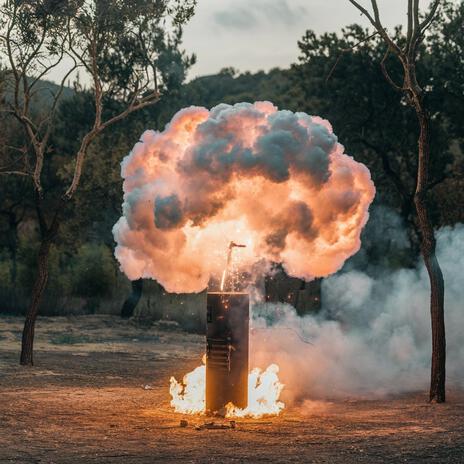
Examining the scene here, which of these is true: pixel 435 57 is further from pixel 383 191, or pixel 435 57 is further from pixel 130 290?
pixel 130 290

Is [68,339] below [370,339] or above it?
below

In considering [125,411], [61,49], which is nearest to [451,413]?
[125,411]

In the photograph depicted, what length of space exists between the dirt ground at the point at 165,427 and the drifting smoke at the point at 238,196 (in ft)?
9.77

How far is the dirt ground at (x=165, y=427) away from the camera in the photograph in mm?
13742

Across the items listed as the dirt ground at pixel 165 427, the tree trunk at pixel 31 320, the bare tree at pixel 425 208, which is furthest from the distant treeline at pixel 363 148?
the bare tree at pixel 425 208

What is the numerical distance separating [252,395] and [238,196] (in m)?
3.82

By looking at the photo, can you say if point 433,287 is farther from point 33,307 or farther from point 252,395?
point 33,307

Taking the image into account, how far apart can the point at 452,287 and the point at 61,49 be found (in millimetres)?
14218

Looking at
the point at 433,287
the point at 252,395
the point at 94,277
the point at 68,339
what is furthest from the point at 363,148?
the point at 252,395

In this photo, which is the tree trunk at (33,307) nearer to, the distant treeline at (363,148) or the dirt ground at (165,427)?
the dirt ground at (165,427)

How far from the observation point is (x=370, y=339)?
28.5m

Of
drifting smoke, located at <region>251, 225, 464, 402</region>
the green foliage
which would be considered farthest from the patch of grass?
the green foliage

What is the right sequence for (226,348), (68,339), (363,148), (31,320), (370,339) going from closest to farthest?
(226,348)
(31,320)
(370,339)
(68,339)
(363,148)

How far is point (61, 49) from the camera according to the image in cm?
2919
